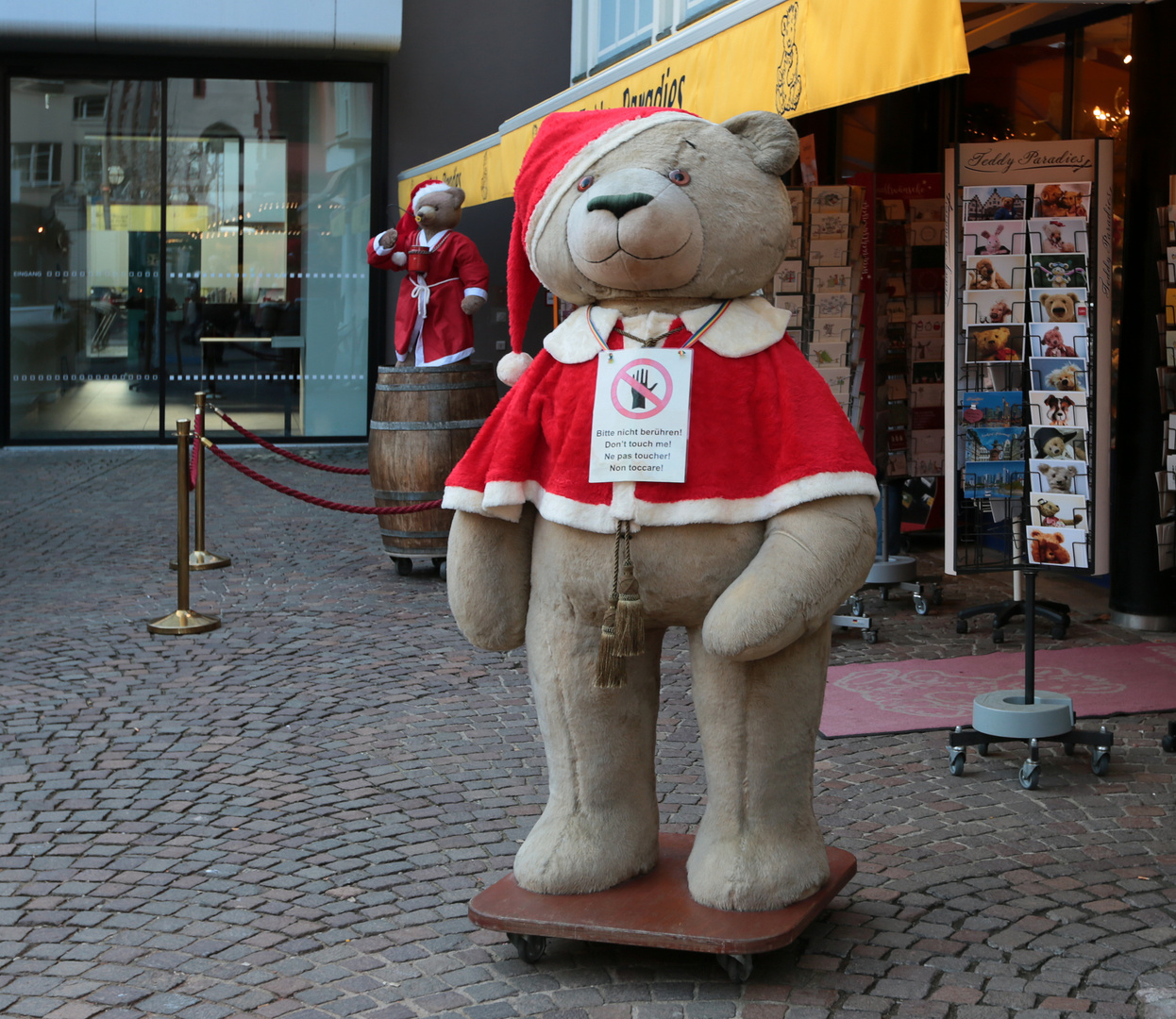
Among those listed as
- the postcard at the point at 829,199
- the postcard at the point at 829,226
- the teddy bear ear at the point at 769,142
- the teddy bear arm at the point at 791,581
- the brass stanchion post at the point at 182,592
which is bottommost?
the brass stanchion post at the point at 182,592

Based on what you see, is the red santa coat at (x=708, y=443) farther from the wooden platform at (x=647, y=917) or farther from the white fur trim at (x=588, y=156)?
the wooden platform at (x=647, y=917)

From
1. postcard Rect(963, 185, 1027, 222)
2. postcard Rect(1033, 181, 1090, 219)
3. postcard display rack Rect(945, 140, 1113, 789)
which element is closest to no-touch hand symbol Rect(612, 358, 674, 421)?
postcard display rack Rect(945, 140, 1113, 789)

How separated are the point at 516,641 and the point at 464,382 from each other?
4.53m

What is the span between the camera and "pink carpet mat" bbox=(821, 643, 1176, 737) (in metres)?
5.51

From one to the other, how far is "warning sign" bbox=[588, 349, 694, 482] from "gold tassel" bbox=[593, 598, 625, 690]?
32 cm

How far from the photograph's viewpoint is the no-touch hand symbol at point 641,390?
10.7 feet

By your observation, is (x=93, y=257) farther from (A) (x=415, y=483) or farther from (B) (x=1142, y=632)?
(B) (x=1142, y=632)

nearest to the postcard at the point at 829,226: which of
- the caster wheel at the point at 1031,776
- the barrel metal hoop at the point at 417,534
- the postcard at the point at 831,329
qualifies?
the postcard at the point at 831,329

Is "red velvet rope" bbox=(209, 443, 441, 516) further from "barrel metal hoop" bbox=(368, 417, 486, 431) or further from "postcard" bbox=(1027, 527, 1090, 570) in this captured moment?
"postcard" bbox=(1027, 527, 1090, 570)

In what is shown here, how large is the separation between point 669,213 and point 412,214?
7.47 metres

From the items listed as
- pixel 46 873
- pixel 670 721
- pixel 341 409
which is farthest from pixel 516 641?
pixel 341 409

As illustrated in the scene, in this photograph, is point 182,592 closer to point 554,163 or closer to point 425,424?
point 425,424

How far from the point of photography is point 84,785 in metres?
4.78

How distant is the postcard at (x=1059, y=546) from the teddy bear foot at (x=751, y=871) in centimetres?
236
